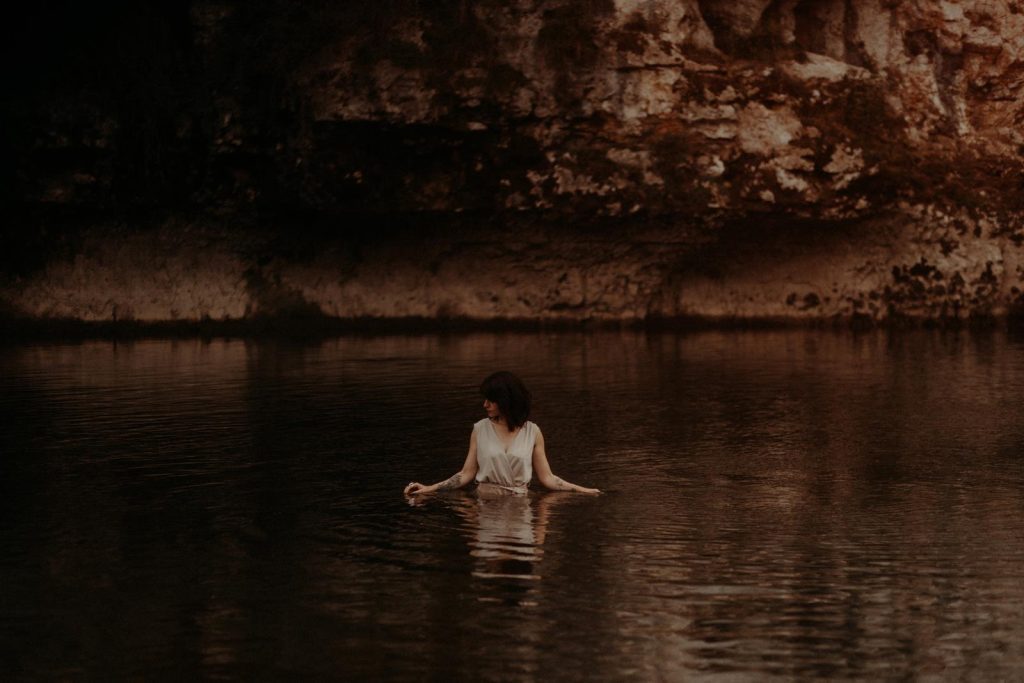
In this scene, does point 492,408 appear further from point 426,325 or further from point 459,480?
point 426,325

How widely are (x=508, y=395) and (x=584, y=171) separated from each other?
22.6 metres

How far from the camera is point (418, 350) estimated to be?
2778cm

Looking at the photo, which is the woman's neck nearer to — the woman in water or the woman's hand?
the woman in water

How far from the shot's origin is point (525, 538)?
9.40 m

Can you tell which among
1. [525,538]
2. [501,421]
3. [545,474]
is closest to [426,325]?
[545,474]

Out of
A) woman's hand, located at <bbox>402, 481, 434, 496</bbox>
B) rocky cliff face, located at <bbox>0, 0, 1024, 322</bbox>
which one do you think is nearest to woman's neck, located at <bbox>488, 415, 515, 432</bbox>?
woman's hand, located at <bbox>402, 481, 434, 496</bbox>

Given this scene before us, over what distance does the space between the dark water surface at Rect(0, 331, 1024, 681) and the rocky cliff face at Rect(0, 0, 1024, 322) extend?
45.2 feet

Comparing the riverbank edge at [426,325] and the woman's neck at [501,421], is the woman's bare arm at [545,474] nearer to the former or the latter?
the woman's neck at [501,421]

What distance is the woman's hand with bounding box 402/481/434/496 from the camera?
35.6ft

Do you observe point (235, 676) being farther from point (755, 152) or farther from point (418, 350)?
point (755, 152)

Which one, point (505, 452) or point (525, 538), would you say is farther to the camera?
point (505, 452)

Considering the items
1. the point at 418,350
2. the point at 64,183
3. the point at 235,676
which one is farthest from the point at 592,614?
the point at 64,183

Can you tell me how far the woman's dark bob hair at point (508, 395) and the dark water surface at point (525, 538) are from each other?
714 mm

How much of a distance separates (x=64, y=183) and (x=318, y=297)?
254 inches
